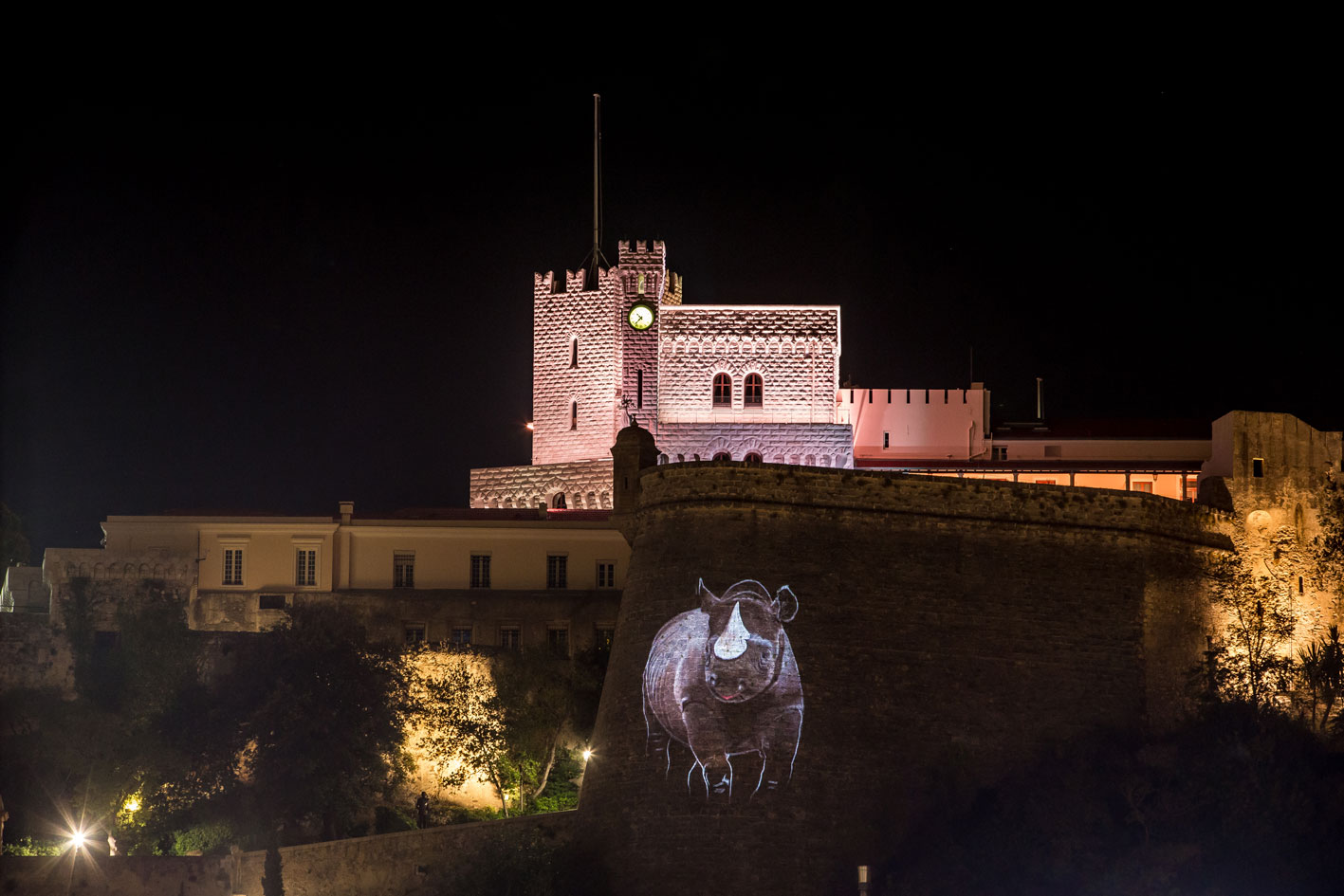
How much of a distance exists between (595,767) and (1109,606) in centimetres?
992

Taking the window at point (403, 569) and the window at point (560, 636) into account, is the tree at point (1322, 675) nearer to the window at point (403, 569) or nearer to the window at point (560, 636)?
the window at point (560, 636)

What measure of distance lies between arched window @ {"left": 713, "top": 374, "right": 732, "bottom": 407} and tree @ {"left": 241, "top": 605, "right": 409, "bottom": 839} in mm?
12482

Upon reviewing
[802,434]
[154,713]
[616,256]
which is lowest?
[154,713]

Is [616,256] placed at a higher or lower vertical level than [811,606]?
higher

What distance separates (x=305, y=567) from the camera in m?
51.7

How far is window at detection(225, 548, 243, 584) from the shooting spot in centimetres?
5178

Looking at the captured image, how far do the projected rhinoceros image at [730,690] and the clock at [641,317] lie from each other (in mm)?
17627

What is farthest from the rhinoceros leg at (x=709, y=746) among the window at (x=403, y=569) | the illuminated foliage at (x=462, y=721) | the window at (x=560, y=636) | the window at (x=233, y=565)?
the window at (x=233, y=565)

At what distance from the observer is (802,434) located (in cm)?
5666

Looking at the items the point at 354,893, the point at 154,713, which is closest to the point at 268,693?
the point at 154,713

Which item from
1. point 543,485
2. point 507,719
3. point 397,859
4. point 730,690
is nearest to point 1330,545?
point 730,690

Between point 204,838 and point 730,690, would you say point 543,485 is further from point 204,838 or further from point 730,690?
point 730,690

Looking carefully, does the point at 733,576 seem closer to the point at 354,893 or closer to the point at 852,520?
the point at 852,520

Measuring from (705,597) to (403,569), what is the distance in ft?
41.6
